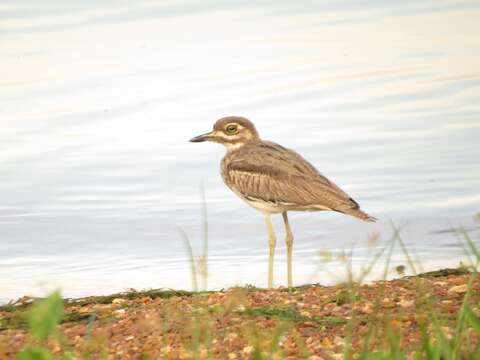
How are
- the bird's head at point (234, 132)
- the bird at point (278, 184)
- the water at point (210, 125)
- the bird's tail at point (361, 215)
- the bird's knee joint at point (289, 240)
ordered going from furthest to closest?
the bird's head at point (234, 132)
the water at point (210, 125)
the bird's knee joint at point (289, 240)
the bird at point (278, 184)
the bird's tail at point (361, 215)

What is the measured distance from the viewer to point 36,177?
40.5 ft

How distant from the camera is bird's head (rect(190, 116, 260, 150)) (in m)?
11.1

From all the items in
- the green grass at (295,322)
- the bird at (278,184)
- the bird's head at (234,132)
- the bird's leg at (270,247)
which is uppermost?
the bird's head at (234,132)

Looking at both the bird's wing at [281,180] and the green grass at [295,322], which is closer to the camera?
the green grass at [295,322]

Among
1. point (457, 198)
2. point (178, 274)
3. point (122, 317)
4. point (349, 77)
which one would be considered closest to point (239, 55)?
point (349, 77)

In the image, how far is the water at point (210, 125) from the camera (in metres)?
10.5

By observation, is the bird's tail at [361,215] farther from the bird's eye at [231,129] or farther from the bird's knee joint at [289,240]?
the bird's eye at [231,129]

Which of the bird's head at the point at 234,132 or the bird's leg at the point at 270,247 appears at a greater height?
the bird's head at the point at 234,132

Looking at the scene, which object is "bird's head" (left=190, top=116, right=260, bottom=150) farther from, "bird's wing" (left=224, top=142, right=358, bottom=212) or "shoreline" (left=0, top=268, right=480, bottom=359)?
"shoreline" (left=0, top=268, right=480, bottom=359)

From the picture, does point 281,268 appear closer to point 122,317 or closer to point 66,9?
point 122,317

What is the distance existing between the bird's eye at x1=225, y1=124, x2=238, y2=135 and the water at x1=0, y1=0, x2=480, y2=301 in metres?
0.68

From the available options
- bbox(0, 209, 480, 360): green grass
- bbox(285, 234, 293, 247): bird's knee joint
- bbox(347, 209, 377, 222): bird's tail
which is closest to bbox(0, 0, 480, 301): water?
bbox(285, 234, 293, 247): bird's knee joint

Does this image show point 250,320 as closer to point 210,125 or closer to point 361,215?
point 361,215

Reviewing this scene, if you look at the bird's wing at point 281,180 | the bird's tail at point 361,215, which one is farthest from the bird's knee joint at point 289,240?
the bird's tail at point 361,215
